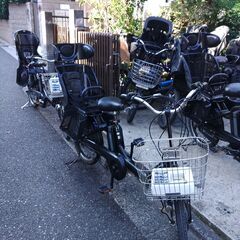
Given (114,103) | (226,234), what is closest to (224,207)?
(226,234)

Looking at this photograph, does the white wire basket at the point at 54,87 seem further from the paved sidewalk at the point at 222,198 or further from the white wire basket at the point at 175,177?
the white wire basket at the point at 175,177

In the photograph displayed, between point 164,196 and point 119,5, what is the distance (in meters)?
5.48

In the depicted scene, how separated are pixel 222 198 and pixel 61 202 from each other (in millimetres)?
1682

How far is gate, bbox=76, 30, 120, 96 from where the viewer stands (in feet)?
16.8

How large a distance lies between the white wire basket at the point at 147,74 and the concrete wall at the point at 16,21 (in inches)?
394

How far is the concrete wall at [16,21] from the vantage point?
546 inches

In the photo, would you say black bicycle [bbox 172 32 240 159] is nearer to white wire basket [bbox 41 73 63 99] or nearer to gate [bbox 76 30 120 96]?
gate [bbox 76 30 120 96]

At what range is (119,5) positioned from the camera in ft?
21.8

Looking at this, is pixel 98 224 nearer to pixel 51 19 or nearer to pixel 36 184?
pixel 36 184

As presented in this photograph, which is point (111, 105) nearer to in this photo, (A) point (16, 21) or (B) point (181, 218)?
(B) point (181, 218)

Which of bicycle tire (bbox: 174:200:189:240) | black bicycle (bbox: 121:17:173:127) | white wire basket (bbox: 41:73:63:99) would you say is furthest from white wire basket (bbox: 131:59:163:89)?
bicycle tire (bbox: 174:200:189:240)

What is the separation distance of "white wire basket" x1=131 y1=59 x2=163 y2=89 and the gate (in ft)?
1.38

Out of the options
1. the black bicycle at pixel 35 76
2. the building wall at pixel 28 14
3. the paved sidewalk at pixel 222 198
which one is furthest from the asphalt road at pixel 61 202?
the building wall at pixel 28 14

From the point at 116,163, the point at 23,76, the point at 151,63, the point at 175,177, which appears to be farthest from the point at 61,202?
the point at 23,76
